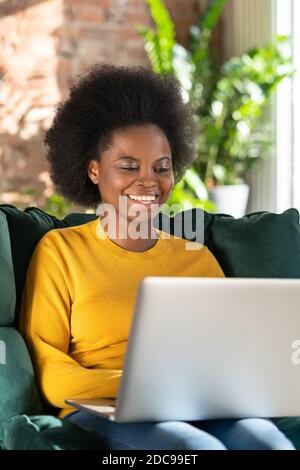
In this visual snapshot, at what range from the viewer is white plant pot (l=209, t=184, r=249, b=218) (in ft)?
17.6

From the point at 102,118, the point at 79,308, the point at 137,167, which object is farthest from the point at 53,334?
the point at 102,118

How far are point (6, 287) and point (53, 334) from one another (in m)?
0.16

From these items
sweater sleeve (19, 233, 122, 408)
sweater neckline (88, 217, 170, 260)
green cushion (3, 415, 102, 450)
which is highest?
sweater neckline (88, 217, 170, 260)

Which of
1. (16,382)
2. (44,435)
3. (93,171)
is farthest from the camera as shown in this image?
(93,171)

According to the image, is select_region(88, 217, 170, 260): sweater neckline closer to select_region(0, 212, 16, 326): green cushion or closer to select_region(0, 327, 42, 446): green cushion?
select_region(0, 212, 16, 326): green cushion

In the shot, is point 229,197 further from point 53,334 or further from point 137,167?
point 53,334

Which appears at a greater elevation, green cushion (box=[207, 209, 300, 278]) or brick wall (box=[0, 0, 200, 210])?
brick wall (box=[0, 0, 200, 210])

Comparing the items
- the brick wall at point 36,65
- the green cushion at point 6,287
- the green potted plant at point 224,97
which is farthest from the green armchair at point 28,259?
the brick wall at point 36,65

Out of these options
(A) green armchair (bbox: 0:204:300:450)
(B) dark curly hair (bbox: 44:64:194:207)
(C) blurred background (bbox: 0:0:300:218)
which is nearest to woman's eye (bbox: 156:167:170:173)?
(B) dark curly hair (bbox: 44:64:194:207)

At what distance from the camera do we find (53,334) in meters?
2.01

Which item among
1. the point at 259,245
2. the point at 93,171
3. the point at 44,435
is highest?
the point at 93,171

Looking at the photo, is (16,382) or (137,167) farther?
(137,167)

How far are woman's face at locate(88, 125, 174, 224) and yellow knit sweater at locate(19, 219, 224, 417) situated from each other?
11cm

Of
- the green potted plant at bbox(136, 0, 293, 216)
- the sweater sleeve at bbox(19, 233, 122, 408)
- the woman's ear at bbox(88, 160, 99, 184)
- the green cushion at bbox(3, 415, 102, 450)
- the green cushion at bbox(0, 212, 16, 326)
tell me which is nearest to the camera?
the green cushion at bbox(3, 415, 102, 450)
